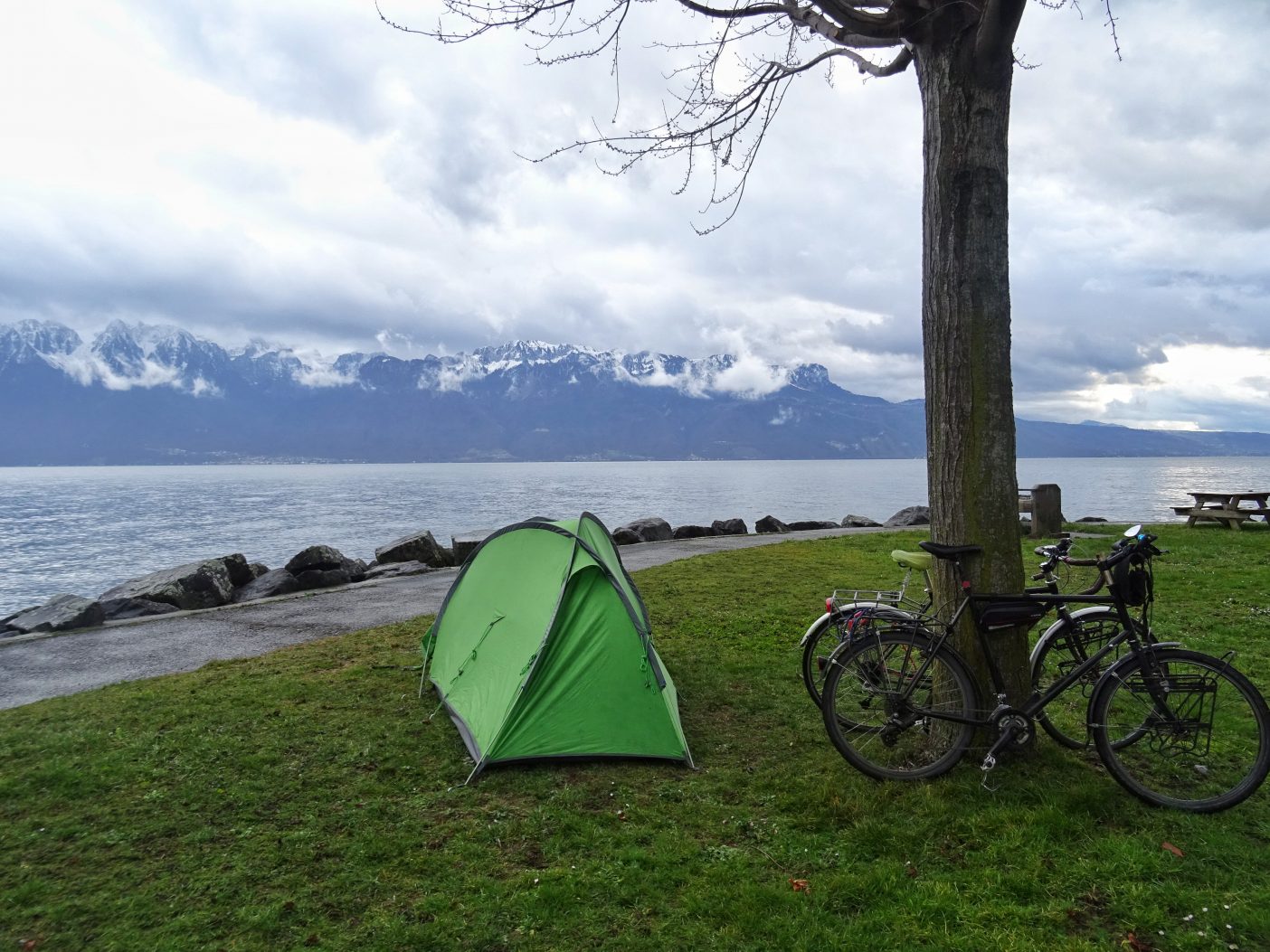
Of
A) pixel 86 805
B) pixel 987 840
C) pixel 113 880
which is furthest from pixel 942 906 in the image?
pixel 86 805

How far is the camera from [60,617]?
12883 millimetres

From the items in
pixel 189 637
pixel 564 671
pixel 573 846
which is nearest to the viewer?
pixel 573 846

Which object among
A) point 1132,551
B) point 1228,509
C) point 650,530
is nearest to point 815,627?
point 1132,551

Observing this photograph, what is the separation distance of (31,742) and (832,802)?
23.2 feet

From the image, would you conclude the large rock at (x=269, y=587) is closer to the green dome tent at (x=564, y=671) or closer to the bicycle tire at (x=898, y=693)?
the green dome tent at (x=564, y=671)

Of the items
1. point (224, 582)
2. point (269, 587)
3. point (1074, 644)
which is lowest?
point (269, 587)

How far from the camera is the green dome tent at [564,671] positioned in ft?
20.7

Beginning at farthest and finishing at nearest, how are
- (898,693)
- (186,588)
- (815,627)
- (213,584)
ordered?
(213,584), (186,588), (815,627), (898,693)

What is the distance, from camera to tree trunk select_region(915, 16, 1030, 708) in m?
5.53

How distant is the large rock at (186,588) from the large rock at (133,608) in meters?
0.16

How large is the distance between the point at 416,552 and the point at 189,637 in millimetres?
9261

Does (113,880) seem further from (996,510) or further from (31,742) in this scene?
(996,510)

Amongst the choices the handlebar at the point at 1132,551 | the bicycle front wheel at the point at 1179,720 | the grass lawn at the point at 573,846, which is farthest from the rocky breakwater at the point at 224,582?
the bicycle front wheel at the point at 1179,720

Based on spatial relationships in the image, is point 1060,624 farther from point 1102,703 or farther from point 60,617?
point 60,617
